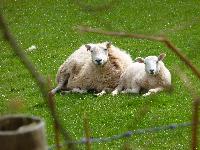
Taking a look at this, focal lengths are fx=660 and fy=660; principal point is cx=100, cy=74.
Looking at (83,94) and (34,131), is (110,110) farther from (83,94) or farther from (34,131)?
(34,131)

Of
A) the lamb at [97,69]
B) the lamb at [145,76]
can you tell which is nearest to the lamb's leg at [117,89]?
the lamb at [145,76]

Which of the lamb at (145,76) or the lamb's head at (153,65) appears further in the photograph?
the lamb at (145,76)

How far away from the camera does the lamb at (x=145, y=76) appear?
10484 mm

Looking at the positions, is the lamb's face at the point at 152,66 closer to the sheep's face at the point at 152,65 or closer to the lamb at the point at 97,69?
the sheep's face at the point at 152,65

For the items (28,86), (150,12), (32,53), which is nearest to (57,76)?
(28,86)

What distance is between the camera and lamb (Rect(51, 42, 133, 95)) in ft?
36.4

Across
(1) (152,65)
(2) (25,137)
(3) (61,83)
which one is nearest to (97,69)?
(3) (61,83)

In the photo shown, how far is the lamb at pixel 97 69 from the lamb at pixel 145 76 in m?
0.23

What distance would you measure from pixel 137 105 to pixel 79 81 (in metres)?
2.05

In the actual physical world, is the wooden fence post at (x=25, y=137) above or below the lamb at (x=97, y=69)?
above

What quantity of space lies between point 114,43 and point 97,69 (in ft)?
16.7

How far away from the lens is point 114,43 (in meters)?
16.2

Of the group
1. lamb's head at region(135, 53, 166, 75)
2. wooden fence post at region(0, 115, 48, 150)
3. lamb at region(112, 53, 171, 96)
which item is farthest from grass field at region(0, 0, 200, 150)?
lamb's head at region(135, 53, 166, 75)

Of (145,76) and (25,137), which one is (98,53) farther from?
(25,137)
